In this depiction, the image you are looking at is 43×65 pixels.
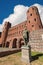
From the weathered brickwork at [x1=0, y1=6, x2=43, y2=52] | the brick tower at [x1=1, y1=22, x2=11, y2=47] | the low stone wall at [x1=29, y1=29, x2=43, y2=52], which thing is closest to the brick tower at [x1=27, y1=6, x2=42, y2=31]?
the weathered brickwork at [x1=0, y1=6, x2=43, y2=52]

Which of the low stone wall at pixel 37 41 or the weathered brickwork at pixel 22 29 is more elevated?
the weathered brickwork at pixel 22 29

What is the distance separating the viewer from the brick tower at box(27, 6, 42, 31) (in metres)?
30.1

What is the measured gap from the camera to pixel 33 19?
3080 centimetres

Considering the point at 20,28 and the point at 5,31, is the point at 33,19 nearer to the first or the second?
the point at 20,28

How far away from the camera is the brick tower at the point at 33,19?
30052 mm

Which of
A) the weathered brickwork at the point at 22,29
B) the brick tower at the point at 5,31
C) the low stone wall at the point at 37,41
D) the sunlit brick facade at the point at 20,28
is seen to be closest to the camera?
the low stone wall at the point at 37,41

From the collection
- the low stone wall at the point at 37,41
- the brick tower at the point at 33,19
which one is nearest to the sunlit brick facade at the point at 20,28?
the brick tower at the point at 33,19

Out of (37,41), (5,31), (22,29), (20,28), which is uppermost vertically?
(5,31)

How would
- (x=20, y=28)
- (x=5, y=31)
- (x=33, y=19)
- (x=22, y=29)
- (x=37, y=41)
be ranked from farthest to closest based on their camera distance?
(x=5, y=31) → (x=20, y=28) → (x=22, y=29) → (x=33, y=19) → (x=37, y=41)

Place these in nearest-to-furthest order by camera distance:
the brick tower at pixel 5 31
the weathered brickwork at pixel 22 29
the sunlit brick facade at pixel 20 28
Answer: the weathered brickwork at pixel 22 29
the sunlit brick facade at pixel 20 28
the brick tower at pixel 5 31

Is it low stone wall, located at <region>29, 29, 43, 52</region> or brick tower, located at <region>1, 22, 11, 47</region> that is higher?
brick tower, located at <region>1, 22, 11, 47</region>

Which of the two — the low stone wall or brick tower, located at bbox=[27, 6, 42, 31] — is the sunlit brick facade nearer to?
brick tower, located at bbox=[27, 6, 42, 31]

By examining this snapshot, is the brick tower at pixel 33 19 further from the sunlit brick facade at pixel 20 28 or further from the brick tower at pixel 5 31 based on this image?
the brick tower at pixel 5 31

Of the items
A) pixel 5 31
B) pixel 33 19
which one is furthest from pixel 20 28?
pixel 5 31
